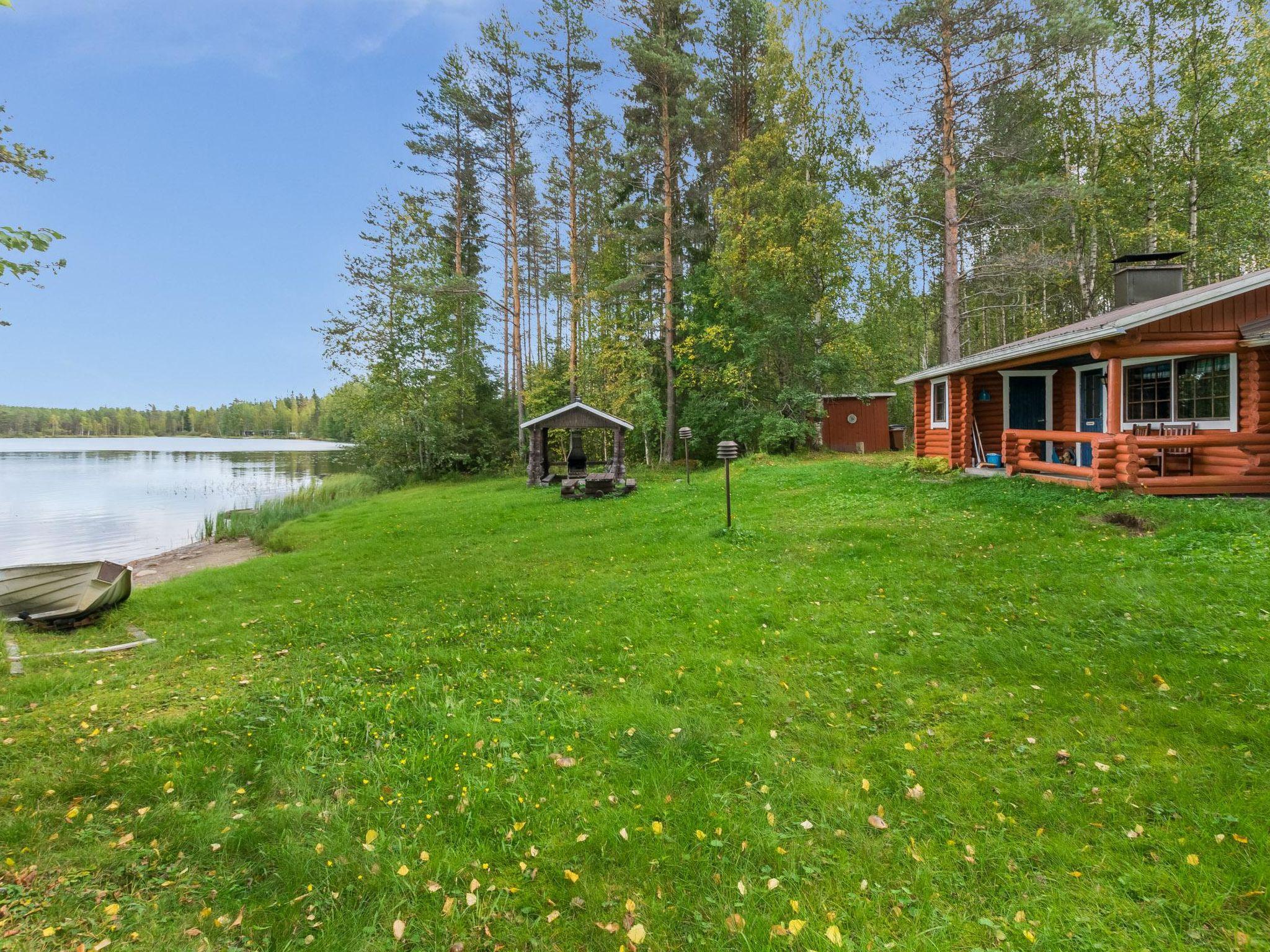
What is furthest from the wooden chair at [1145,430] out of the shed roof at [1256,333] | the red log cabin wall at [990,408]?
the red log cabin wall at [990,408]

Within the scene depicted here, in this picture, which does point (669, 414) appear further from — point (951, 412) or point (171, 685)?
point (171, 685)

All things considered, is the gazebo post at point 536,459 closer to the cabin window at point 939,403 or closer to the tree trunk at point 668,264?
the tree trunk at point 668,264

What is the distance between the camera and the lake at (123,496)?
1433 centimetres

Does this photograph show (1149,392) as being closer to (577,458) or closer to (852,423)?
(852,423)

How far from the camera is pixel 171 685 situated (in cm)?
473

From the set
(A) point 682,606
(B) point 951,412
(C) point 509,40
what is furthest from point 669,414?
(A) point 682,606

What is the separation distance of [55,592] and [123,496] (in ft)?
69.9

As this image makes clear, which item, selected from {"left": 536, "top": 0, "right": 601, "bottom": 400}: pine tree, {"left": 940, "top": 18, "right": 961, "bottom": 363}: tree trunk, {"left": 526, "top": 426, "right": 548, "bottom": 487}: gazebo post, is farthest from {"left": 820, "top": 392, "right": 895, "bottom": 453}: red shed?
{"left": 526, "top": 426, "right": 548, "bottom": 487}: gazebo post

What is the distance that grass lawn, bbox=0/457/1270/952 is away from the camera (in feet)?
7.71

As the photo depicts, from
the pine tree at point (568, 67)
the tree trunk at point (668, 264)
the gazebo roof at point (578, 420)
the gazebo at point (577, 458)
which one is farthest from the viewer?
the tree trunk at point (668, 264)

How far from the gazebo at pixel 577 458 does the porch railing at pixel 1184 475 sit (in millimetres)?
10304

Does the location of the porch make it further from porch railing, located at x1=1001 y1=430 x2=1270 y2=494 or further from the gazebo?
the gazebo

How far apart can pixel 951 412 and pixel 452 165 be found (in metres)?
22.6

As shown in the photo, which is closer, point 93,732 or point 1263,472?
point 93,732
